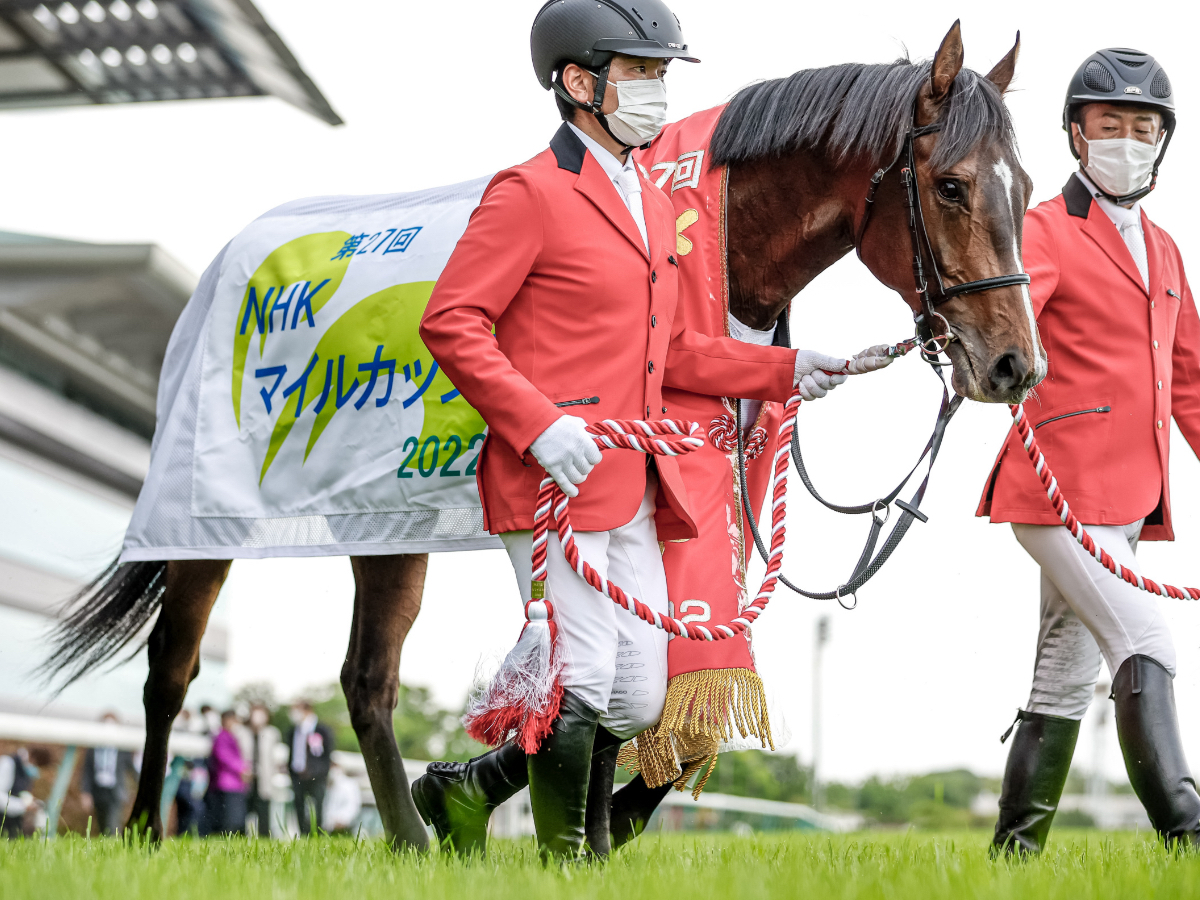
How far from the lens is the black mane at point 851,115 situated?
330 cm

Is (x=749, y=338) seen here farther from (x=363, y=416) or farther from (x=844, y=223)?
(x=363, y=416)

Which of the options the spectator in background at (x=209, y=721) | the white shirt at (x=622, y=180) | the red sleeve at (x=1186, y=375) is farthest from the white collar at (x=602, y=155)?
the spectator in background at (x=209, y=721)

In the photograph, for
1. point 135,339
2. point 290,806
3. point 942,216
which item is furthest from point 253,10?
point 942,216

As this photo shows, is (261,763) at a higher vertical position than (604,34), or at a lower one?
lower

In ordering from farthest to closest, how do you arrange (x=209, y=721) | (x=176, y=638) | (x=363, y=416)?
(x=209, y=721) → (x=176, y=638) → (x=363, y=416)

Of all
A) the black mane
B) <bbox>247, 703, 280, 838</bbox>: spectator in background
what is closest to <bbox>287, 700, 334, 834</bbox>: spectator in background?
<bbox>247, 703, 280, 838</bbox>: spectator in background

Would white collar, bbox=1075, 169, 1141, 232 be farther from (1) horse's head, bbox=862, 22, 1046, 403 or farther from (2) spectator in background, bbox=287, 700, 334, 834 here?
(2) spectator in background, bbox=287, 700, 334, 834

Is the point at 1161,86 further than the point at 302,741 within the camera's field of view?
No

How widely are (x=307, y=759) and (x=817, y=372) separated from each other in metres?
7.23

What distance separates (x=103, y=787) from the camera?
8047 mm

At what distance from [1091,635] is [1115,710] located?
0.99 feet

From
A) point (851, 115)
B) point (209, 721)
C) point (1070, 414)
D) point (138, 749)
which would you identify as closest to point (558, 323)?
point (851, 115)

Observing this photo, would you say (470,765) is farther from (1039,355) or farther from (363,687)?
(1039,355)

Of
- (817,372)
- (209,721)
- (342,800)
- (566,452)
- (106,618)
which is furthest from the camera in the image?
(342,800)
